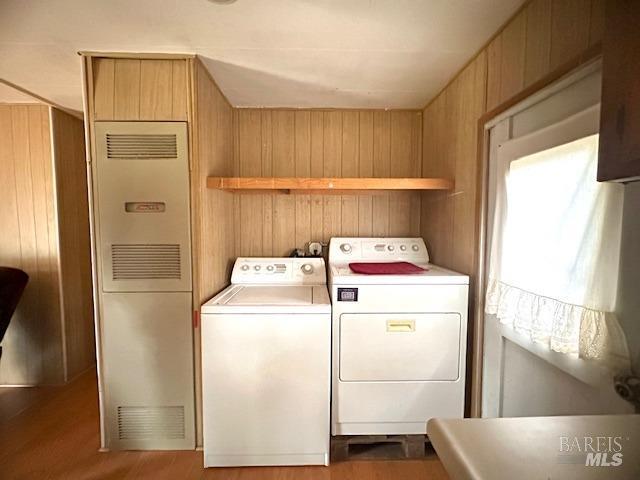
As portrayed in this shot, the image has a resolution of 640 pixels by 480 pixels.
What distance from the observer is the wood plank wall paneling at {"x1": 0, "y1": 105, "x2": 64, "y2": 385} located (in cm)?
223

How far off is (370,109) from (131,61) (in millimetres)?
1644

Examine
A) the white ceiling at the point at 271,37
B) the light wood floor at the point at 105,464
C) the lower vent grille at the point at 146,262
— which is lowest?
the light wood floor at the point at 105,464

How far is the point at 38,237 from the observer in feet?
7.45

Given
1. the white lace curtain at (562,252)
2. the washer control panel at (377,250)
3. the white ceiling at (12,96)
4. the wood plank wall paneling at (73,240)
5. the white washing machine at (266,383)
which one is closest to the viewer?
the white lace curtain at (562,252)

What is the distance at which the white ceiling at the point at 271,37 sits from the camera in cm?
120

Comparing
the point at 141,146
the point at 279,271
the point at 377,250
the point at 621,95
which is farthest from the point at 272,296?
the point at 621,95

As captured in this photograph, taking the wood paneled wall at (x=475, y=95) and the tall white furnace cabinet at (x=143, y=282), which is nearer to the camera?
the wood paneled wall at (x=475, y=95)

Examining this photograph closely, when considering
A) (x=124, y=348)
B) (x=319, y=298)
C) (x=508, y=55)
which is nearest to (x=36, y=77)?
(x=124, y=348)

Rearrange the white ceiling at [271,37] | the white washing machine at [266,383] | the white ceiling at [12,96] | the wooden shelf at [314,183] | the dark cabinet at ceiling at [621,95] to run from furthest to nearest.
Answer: the white ceiling at [12,96]
the wooden shelf at [314,183]
the white washing machine at [266,383]
the white ceiling at [271,37]
the dark cabinet at ceiling at [621,95]

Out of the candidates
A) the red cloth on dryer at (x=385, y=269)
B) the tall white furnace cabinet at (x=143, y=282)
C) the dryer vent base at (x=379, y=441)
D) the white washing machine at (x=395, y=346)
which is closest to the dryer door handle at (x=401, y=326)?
the white washing machine at (x=395, y=346)

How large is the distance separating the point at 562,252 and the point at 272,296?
138cm

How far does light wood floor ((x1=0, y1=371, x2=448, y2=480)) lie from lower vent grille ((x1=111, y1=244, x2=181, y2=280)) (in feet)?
3.31

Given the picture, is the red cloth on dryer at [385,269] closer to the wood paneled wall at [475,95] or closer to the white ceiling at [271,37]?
the wood paneled wall at [475,95]

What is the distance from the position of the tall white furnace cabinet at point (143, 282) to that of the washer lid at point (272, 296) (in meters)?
0.29
